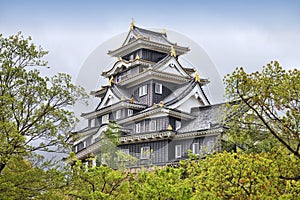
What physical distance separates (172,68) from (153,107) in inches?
187

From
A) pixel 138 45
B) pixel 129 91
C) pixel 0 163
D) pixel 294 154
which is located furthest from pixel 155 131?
pixel 294 154

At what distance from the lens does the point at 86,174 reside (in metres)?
14.7

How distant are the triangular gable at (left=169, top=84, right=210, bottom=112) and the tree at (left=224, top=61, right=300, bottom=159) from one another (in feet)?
54.3

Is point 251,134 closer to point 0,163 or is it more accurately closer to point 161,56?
point 0,163

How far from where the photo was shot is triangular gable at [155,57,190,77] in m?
31.2

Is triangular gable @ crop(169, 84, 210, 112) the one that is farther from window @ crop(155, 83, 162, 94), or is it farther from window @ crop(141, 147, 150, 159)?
A: window @ crop(141, 147, 150, 159)

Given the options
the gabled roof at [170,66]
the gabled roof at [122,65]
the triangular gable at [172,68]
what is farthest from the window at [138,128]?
the gabled roof at [122,65]

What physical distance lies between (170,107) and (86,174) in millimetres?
14095

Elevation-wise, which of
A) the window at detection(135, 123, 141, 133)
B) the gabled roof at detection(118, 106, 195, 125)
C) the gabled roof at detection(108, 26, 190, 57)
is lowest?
the window at detection(135, 123, 141, 133)

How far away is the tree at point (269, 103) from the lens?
11.3 m

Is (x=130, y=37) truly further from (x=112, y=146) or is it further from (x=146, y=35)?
(x=112, y=146)

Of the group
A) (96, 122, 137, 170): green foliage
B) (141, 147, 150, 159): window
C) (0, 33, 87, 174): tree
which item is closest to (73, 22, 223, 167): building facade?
(141, 147, 150, 159): window

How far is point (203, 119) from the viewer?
90.1 feet

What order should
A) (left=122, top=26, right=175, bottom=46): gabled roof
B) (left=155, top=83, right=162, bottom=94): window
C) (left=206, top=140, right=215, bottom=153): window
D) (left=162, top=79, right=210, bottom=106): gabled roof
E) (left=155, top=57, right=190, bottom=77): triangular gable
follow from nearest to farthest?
(left=206, top=140, right=215, bottom=153): window, (left=162, top=79, right=210, bottom=106): gabled roof, (left=155, top=83, right=162, bottom=94): window, (left=155, top=57, right=190, bottom=77): triangular gable, (left=122, top=26, right=175, bottom=46): gabled roof
